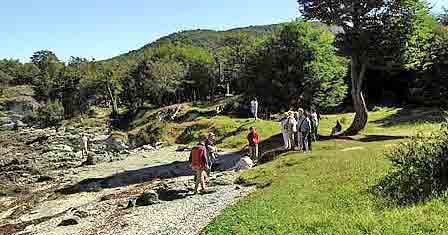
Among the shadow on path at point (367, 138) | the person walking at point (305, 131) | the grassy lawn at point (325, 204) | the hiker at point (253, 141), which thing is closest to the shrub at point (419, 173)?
the grassy lawn at point (325, 204)

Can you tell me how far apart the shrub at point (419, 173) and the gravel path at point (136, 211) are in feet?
24.7

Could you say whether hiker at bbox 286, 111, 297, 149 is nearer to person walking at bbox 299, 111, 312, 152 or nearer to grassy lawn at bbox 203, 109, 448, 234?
person walking at bbox 299, 111, 312, 152

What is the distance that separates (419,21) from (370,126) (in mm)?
12296

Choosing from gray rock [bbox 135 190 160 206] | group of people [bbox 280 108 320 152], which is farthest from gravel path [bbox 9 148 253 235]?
group of people [bbox 280 108 320 152]

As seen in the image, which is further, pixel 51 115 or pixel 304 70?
pixel 51 115

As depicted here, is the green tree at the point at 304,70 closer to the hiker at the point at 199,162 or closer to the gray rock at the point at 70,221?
the hiker at the point at 199,162

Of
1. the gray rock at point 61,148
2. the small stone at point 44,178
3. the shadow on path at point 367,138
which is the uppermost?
the shadow on path at point 367,138

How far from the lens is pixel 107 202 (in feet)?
113

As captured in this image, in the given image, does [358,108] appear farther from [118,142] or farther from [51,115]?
[51,115]

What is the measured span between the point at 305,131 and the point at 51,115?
416ft

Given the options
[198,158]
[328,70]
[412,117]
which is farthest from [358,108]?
[198,158]

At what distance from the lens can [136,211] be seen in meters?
28.5

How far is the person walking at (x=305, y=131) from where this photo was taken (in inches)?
1444

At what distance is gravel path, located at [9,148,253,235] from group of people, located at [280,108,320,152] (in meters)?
5.62
